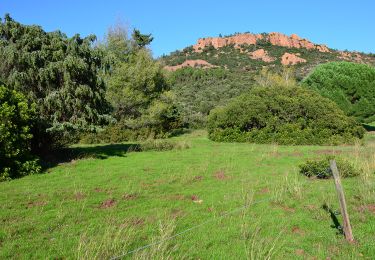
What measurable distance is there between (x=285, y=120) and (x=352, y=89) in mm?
13565

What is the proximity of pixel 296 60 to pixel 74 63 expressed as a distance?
78534mm

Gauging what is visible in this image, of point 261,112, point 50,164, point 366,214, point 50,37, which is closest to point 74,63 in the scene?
point 50,37

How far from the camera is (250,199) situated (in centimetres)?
984

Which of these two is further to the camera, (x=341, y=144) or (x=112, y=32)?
(x=112, y=32)

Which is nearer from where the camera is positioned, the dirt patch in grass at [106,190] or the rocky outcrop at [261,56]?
the dirt patch in grass at [106,190]

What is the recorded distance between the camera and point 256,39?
112 m

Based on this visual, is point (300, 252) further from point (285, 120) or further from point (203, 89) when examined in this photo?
point (203, 89)

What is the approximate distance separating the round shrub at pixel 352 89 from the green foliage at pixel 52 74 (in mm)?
26750

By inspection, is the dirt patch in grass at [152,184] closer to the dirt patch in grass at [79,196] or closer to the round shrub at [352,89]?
the dirt patch in grass at [79,196]

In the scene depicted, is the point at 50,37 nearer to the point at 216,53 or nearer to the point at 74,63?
the point at 74,63

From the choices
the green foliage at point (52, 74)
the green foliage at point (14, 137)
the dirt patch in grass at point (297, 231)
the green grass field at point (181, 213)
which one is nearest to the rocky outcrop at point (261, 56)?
the green foliage at point (52, 74)

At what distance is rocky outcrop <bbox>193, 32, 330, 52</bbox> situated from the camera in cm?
11085

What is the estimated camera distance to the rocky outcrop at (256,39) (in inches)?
4364

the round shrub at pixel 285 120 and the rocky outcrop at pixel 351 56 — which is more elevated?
the rocky outcrop at pixel 351 56
